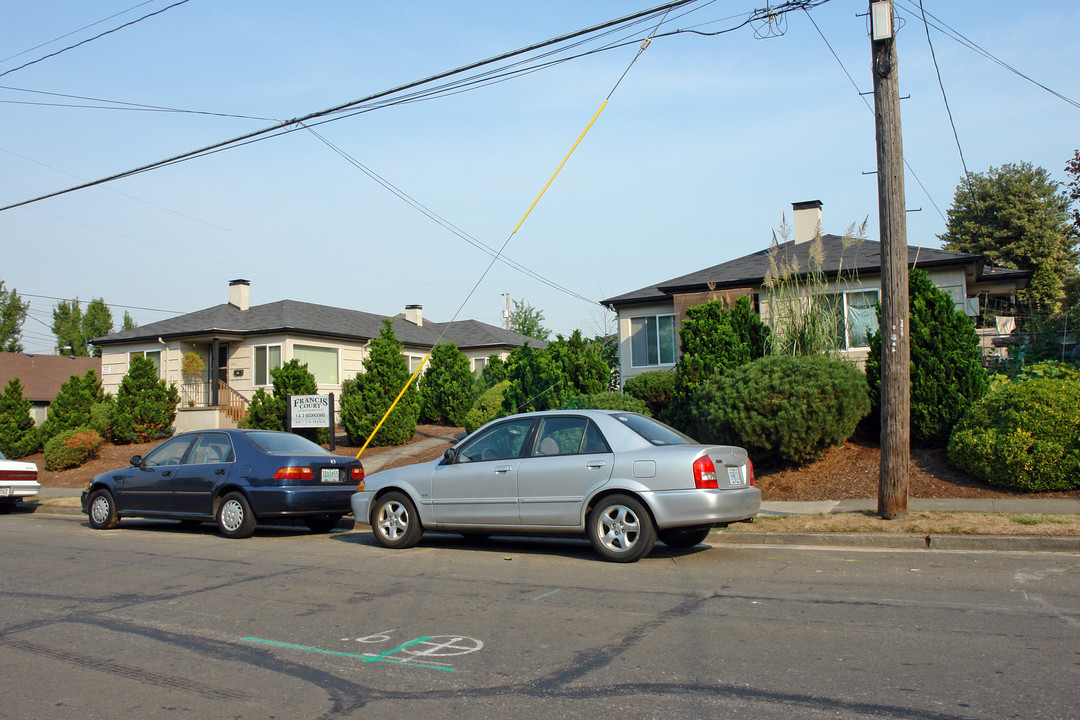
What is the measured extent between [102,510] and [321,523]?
337 centimetres

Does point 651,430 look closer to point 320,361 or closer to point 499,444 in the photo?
point 499,444

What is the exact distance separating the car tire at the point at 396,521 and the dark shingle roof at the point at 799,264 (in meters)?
9.98

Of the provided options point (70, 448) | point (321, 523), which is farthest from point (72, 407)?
point (321, 523)

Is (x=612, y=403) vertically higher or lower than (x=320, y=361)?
lower

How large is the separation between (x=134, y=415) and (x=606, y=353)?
47.2 feet

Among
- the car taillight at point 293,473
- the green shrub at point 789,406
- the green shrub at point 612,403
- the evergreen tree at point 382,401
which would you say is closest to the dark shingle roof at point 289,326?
the evergreen tree at point 382,401

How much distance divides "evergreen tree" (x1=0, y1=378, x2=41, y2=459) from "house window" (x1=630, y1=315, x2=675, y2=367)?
18.5m

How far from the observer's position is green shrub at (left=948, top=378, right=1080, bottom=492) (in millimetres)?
11180

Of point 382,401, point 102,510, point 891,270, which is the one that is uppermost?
point 891,270

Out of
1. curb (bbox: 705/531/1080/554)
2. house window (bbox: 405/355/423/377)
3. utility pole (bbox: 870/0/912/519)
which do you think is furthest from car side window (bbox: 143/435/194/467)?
house window (bbox: 405/355/423/377)

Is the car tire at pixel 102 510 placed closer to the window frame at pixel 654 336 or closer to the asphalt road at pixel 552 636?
the asphalt road at pixel 552 636

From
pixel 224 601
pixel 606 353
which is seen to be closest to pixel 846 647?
pixel 224 601

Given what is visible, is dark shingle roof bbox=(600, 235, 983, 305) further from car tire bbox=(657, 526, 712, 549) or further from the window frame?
car tire bbox=(657, 526, 712, 549)

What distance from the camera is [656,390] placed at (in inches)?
698
